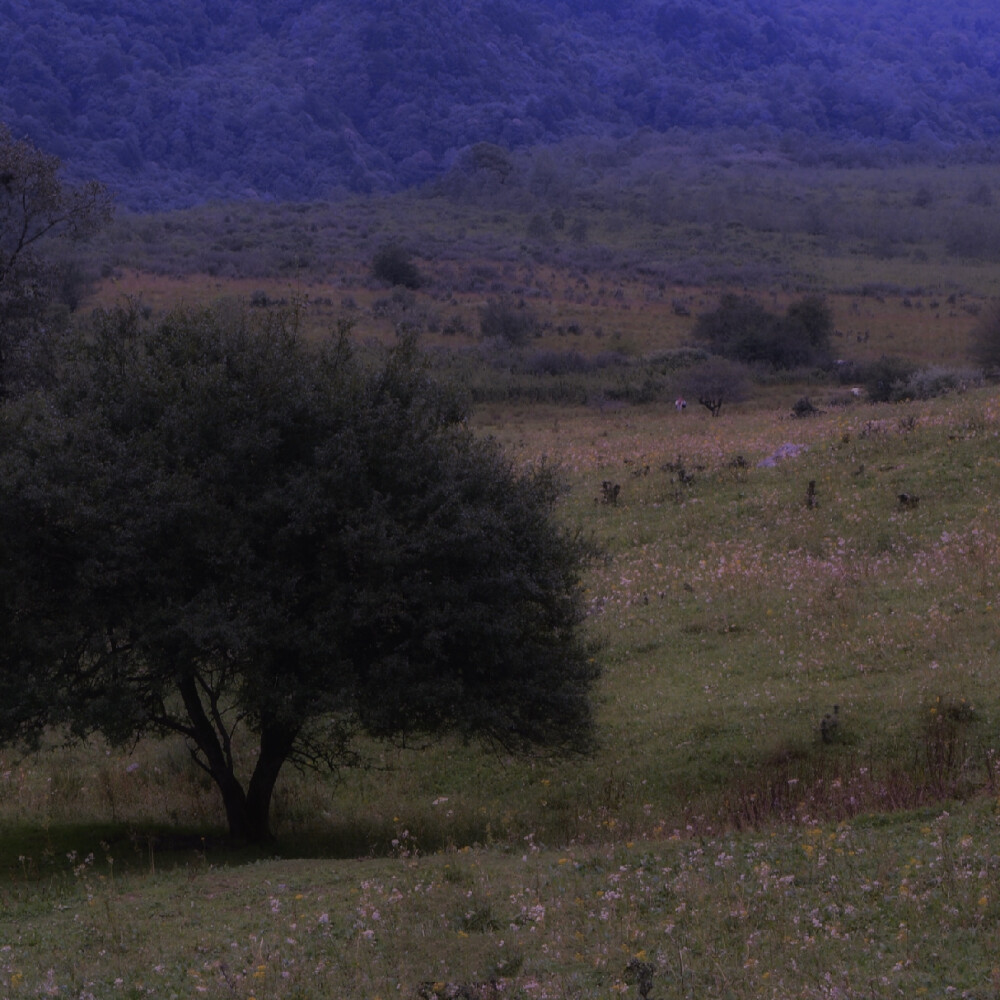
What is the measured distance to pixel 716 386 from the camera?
38.6 m

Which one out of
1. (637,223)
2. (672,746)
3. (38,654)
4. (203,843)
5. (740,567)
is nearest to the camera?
(38,654)

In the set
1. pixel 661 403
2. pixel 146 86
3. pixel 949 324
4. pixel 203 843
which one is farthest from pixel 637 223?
pixel 203 843

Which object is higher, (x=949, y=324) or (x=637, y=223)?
(x=637, y=223)

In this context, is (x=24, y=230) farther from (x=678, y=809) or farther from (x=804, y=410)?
(x=804, y=410)

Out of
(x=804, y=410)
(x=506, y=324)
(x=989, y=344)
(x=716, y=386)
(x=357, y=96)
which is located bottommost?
(x=804, y=410)

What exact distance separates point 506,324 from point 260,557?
41.2 meters

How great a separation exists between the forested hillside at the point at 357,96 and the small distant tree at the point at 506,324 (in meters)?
83.1

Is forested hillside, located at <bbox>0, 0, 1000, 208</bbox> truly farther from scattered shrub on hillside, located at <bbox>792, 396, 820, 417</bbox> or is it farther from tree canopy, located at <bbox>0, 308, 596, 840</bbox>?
tree canopy, located at <bbox>0, 308, 596, 840</bbox>

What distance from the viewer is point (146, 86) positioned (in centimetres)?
15000

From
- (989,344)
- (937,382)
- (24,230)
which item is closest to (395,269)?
(989,344)

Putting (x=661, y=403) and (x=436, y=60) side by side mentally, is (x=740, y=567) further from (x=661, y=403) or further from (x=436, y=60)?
(x=436, y=60)


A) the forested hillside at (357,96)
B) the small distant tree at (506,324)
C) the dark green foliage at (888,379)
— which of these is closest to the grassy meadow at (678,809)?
the dark green foliage at (888,379)

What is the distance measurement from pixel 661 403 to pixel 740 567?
22842 millimetres

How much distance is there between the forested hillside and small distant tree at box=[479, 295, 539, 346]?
83145 millimetres
